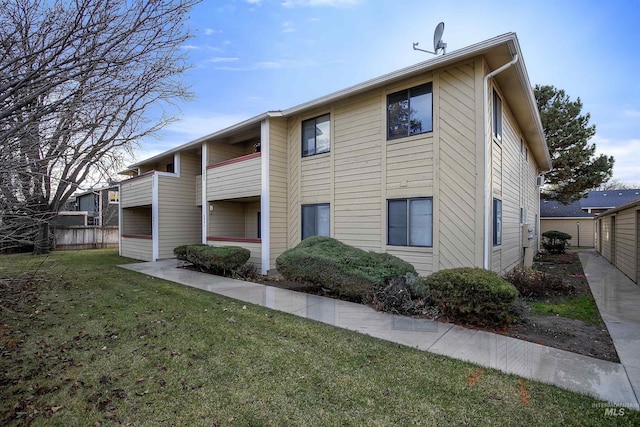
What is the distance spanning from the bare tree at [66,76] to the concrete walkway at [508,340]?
412cm

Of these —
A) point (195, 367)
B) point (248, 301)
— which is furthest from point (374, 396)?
point (248, 301)

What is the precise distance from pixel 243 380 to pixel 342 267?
360 centimetres

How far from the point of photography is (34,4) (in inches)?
128

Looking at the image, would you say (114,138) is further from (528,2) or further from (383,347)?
(528,2)

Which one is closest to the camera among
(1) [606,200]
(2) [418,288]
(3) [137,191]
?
(2) [418,288]

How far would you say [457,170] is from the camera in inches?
273

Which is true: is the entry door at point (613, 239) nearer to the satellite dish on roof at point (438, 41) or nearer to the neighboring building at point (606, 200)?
the satellite dish on roof at point (438, 41)

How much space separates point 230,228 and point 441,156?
9141 mm

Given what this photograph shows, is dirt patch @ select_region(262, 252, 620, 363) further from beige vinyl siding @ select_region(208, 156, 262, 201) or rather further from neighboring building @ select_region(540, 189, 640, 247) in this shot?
neighboring building @ select_region(540, 189, 640, 247)

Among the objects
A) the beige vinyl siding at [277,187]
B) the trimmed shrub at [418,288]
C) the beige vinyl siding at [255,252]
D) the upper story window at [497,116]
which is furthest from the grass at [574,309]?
the beige vinyl siding at [255,252]

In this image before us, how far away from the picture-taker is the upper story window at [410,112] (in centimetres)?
744

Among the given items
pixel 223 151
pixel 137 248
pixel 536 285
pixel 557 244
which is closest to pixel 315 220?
pixel 536 285

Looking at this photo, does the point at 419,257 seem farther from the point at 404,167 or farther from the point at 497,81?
the point at 497,81

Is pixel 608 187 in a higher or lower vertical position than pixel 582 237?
higher
